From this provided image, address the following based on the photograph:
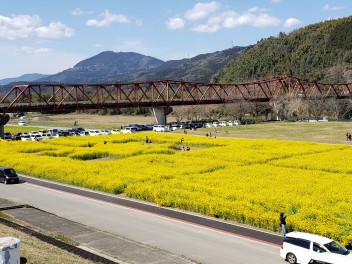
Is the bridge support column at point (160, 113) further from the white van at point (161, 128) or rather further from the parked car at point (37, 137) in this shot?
the parked car at point (37, 137)

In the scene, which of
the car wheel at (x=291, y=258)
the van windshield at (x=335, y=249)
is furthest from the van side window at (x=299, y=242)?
the van windshield at (x=335, y=249)

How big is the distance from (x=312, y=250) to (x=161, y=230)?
28.2 ft

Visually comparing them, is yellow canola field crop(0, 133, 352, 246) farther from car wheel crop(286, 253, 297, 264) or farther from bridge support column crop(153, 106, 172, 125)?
bridge support column crop(153, 106, 172, 125)

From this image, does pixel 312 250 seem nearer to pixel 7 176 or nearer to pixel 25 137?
pixel 7 176

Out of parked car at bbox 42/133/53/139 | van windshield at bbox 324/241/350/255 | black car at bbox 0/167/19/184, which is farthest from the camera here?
parked car at bbox 42/133/53/139

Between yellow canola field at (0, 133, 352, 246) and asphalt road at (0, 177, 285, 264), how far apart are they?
1.77 m

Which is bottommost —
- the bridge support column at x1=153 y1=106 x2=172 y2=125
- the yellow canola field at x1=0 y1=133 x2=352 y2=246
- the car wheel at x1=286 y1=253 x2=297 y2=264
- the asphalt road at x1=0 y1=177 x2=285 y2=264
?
the asphalt road at x1=0 y1=177 x2=285 y2=264

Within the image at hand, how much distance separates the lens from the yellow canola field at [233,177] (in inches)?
939

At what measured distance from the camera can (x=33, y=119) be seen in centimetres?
15050

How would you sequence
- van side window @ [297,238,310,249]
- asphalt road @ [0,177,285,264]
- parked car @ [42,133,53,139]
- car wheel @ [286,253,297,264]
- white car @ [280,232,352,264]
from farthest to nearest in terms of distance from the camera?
parked car @ [42,133,53,139] < asphalt road @ [0,177,285,264] < car wheel @ [286,253,297,264] < van side window @ [297,238,310,249] < white car @ [280,232,352,264]

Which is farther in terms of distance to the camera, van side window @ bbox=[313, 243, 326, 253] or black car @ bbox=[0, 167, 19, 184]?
black car @ bbox=[0, 167, 19, 184]

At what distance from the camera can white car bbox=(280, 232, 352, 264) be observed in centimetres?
1706

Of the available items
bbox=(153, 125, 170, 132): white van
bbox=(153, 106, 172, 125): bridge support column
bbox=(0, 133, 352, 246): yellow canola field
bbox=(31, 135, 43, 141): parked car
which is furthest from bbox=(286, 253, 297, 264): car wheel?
bbox=(153, 106, 172, 125): bridge support column

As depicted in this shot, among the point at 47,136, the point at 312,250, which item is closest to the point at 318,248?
the point at 312,250
